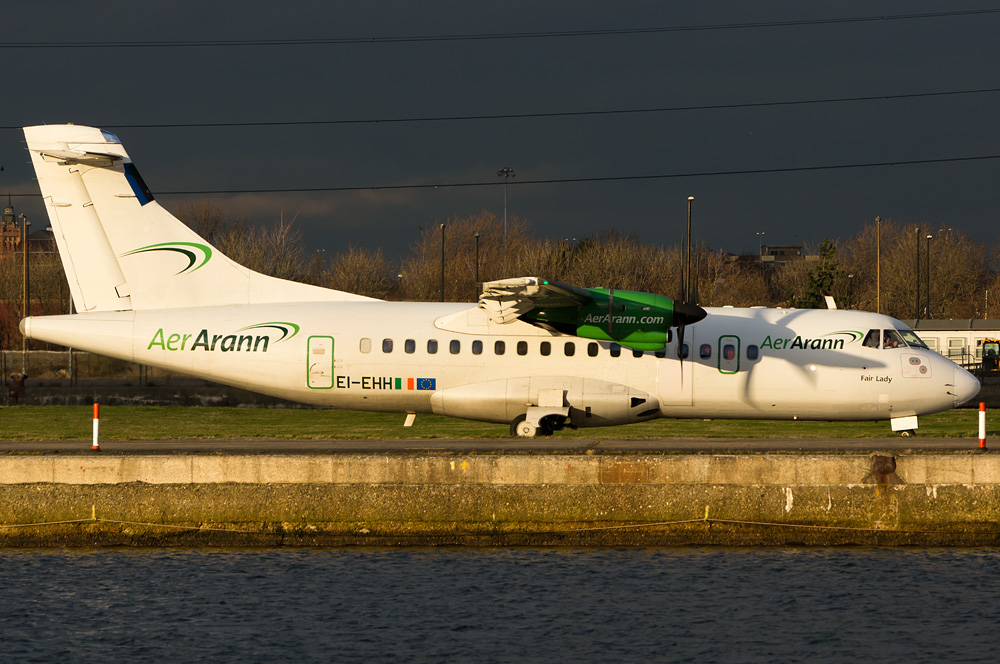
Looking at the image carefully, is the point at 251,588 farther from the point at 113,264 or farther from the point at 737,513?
the point at 113,264

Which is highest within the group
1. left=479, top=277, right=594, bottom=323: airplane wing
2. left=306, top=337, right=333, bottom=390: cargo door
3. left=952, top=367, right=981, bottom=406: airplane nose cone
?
left=479, top=277, right=594, bottom=323: airplane wing

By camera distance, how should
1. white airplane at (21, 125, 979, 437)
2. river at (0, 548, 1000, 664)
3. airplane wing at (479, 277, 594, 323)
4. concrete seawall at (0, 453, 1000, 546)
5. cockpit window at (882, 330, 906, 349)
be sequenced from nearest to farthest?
river at (0, 548, 1000, 664) < concrete seawall at (0, 453, 1000, 546) < airplane wing at (479, 277, 594, 323) < white airplane at (21, 125, 979, 437) < cockpit window at (882, 330, 906, 349)

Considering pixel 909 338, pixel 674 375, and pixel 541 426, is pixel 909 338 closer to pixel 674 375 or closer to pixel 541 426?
pixel 674 375

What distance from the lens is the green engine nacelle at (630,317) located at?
85.1 feet

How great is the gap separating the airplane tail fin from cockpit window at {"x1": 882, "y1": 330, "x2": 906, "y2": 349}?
47.7 ft

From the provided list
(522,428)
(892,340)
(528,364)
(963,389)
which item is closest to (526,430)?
(522,428)

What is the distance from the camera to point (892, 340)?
90.5 feet

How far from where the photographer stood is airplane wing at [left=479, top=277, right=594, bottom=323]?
81.5 feet

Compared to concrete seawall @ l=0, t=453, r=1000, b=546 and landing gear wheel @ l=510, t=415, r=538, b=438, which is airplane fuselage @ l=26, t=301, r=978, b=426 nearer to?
landing gear wheel @ l=510, t=415, r=538, b=438

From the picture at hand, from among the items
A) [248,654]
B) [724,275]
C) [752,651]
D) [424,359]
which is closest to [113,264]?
[424,359]

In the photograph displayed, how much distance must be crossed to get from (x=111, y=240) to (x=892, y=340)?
66.7 feet

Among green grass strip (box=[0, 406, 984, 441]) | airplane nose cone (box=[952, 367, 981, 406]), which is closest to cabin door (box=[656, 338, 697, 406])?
green grass strip (box=[0, 406, 984, 441])

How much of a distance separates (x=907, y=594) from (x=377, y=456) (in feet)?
31.6

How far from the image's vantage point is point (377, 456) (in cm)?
2055
